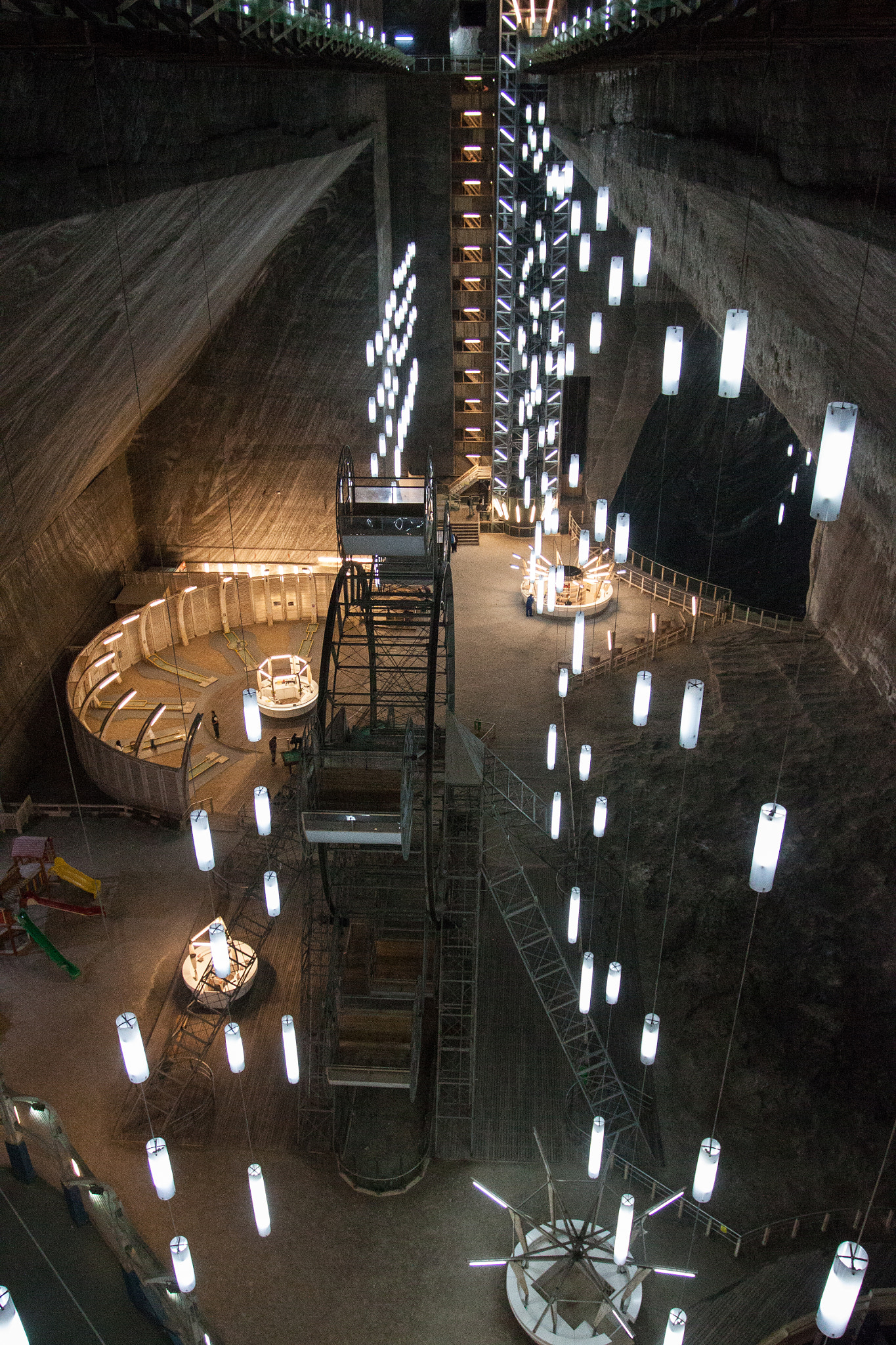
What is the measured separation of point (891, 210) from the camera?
5098 millimetres

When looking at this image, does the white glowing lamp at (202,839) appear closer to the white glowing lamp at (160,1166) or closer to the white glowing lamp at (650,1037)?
the white glowing lamp at (160,1166)

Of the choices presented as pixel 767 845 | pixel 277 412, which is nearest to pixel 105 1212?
pixel 767 845

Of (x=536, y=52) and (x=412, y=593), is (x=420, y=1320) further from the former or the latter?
(x=536, y=52)

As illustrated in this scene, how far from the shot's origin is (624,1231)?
905 centimetres

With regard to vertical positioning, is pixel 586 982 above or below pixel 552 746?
below

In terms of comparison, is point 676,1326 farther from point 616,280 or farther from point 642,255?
point 616,280

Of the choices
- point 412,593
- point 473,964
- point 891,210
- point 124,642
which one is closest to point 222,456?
point 124,642

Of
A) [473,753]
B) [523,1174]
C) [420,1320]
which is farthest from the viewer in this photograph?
[473,753]

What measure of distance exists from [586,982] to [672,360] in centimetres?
625

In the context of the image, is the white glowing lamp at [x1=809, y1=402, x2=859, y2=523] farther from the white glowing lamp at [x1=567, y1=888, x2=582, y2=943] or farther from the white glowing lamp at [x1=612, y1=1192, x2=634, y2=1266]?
the white glowing lamp at [x1=567, y1=888, x2=582, y2=943]

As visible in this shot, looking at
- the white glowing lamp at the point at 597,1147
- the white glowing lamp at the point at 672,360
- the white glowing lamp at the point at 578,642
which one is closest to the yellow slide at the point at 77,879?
the white glowing lamp at the point at 578,642

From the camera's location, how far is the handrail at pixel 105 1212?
7684mm

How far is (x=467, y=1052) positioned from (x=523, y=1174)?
1.38 m

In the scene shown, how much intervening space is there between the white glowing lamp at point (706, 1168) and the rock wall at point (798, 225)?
5807mm
